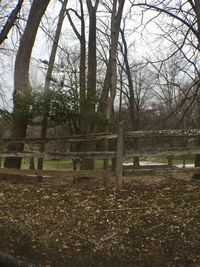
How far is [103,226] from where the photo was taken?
672 centimetres

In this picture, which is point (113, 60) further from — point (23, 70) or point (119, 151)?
point (119, 151)

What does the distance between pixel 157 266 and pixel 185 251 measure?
57 centimetres

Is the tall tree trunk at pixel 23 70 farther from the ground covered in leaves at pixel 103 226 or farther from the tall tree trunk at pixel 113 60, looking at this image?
the ground covered in leaves at pixel 103 226

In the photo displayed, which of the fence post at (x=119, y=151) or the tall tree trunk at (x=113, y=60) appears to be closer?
the fence post at (x=119, y=151)

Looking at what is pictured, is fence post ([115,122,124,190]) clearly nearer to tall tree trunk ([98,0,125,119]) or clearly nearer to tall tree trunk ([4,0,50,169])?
tall tree trunk ([98,0,125,119])

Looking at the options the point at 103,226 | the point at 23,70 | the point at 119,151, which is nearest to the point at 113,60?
the point at 23,70

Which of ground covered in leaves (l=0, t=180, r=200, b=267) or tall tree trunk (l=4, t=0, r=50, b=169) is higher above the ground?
tall tree trunk (l=4, t=0, r=50, b=169)

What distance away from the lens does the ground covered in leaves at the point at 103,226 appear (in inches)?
233

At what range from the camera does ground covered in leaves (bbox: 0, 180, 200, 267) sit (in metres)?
5.91

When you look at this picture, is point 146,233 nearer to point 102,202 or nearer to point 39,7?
point 102,202

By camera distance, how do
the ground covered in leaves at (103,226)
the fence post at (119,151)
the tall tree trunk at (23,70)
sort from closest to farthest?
the ground covered in leaves at (103,226)
the fence post at (119,151)
the tall tree trunk at (23,70)

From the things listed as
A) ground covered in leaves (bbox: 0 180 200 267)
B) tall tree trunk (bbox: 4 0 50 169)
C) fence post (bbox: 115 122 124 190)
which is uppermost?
tall tree trunk (bbox: 4 0 50 169)

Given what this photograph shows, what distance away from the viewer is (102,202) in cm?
778

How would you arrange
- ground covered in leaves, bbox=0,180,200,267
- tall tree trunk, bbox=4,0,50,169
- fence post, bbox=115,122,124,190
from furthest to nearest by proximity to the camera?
tall tree trunk, bbox=4,0,50,169
fence post, bbox=115,122,124,190
ground covered in leaves, bbox=0,180,200,267
